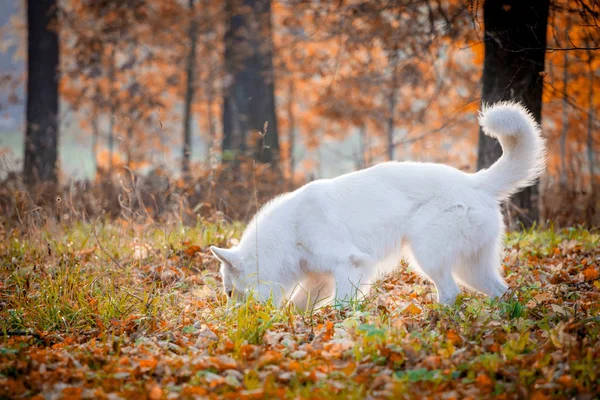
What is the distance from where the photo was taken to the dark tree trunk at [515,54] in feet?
22.8

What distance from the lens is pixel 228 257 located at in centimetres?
479

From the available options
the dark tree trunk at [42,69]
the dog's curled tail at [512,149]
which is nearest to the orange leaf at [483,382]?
the dog's curled tail at [512,149]

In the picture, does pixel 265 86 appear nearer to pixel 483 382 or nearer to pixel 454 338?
pixel 454 338

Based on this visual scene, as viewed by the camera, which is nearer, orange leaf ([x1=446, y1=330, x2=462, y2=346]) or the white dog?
orange leaf ([x1=446, y1=330, x2=462, y2=346])

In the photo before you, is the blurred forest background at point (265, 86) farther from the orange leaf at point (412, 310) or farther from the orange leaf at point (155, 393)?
the orange leaf at point (155, 393)

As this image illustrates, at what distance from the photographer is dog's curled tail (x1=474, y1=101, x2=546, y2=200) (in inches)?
183

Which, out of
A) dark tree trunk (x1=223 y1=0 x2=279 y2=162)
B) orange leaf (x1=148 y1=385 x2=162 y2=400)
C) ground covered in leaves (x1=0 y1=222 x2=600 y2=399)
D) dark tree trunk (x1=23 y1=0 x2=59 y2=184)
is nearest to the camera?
orange leaf (x1=148 y1=385 x2=162 y2=400)

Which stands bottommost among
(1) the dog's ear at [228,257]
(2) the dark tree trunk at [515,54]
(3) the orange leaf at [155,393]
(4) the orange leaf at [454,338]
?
(3) the orange leaf at [155,393]

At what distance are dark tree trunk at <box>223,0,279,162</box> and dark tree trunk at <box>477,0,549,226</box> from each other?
6711 millimetres

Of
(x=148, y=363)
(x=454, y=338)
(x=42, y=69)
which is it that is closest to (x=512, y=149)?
(x=454, y=338)

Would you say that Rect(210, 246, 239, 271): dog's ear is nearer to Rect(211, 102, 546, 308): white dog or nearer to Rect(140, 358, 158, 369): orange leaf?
Rect(211, 102, 546, 308): white dog

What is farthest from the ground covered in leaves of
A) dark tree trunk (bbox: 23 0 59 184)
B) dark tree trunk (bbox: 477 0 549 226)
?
dark tree trunk (bbox: 23 0 59 184)

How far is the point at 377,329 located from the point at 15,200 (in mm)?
5992

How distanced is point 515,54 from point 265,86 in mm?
7734
